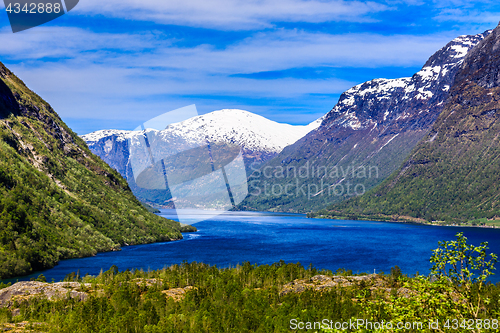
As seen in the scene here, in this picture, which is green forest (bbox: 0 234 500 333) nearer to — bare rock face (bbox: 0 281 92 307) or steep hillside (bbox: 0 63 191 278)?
bare rock face (bbox: 0 281 92 307)

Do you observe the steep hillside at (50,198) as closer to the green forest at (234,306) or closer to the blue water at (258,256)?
the blue water at (258,256)

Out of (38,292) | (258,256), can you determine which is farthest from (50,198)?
(38,292)

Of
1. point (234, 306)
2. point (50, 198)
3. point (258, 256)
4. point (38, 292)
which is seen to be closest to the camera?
point (234, 306)

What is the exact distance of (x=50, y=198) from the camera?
10644 cm

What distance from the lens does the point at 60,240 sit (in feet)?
318

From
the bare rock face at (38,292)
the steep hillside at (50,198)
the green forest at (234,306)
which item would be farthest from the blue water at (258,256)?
the green forest at (234,306)

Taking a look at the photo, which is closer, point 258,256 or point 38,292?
point 38,292

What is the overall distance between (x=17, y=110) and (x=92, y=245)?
55760 mm

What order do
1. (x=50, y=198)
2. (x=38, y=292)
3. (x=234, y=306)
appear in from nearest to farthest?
(x=234, y=306) → (x=38, y=292) → (x=50, y=198)

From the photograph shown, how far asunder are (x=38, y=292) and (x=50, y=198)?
7453 cm

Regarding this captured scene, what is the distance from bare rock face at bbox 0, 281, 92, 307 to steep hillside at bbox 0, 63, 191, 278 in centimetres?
3660

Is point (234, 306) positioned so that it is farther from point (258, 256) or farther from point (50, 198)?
point (50, 198)

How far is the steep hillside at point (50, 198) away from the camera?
83375mm

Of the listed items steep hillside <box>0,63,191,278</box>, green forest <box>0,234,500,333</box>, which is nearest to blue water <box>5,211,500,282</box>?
steep hillside <box>0,63,191,278</box>
